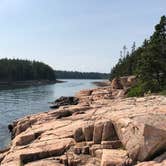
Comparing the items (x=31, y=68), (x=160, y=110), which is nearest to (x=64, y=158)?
(x=160, y=110)

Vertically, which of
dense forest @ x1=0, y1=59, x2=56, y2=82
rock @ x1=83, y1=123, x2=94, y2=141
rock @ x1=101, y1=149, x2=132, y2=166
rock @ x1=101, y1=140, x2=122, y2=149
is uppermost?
dense forest @ x1=0, y1=59, x2=56, y2=82

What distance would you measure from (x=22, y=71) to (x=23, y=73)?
1.05m

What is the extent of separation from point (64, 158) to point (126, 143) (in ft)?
9.01

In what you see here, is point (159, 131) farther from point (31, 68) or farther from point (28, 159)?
point (31, 68)

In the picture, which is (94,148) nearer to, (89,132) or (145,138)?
(89,132)

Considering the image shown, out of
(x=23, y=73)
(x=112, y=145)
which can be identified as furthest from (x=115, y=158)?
(x=23, y=73)

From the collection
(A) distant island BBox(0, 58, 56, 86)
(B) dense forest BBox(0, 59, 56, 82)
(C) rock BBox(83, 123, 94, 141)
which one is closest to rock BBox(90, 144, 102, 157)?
(C) rock BBox(83, 123, 94, 141)

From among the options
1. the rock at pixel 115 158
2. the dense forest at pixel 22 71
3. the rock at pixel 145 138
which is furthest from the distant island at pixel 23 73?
the rock at pixel 145 138

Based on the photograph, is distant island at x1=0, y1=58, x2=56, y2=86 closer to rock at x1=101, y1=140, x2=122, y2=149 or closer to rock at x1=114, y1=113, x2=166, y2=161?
rock at x1=101, y1=140, x2=122, y2=149

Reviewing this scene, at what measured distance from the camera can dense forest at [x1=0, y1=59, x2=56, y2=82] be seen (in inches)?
6280

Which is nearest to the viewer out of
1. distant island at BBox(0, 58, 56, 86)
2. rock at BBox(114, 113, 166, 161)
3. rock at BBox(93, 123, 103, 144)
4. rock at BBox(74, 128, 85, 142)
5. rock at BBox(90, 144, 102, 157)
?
rock at BBox(114, 113, 166, 161)

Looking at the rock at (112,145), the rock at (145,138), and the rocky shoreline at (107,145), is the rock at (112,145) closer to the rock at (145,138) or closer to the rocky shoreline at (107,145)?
the rocky shoreline at (107,145)

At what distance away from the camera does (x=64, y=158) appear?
53.8 feet

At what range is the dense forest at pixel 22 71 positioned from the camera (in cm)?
15950
